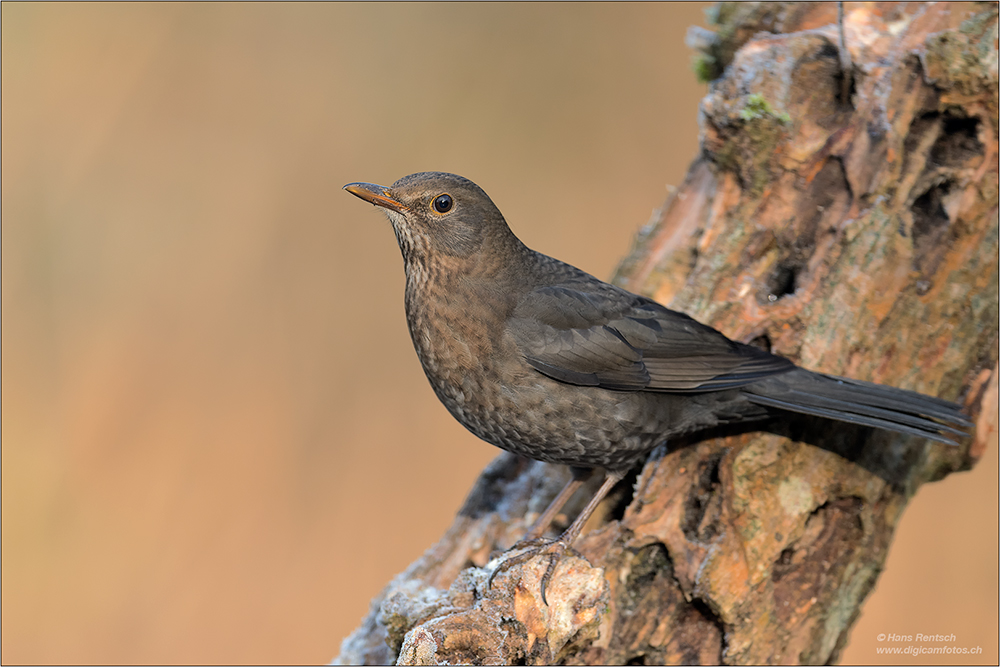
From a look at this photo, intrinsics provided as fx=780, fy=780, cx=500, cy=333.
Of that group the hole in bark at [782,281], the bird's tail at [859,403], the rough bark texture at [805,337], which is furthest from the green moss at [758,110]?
the bird's tail at [859,403]

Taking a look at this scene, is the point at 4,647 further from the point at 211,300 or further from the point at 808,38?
the point at 808,38

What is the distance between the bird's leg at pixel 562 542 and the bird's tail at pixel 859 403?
0.69 m

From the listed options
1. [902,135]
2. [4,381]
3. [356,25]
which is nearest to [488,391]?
[902,135]

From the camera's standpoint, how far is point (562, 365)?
305cm

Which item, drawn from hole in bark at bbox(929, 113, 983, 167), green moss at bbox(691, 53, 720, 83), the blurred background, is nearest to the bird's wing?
hole in bark at bbox(929, 113, 983, 167)

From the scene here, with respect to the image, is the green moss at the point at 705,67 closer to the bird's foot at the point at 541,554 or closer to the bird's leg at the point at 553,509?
the bird's leg at the point at 553,509

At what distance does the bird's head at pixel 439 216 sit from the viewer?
119 inches

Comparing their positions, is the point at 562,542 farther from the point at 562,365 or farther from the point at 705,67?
the point at 705,67

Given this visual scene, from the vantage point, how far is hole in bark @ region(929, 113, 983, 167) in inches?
134

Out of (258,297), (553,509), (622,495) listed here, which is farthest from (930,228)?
(258,297)

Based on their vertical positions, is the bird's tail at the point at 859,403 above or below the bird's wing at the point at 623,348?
above

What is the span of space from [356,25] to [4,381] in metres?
3.44

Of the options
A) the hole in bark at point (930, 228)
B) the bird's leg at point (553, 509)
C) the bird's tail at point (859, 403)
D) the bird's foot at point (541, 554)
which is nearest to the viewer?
the bird's foot at point (541, 554)

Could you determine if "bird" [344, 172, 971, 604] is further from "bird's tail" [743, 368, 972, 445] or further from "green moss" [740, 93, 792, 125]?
"green moss" [740, 93, 792, 125]
